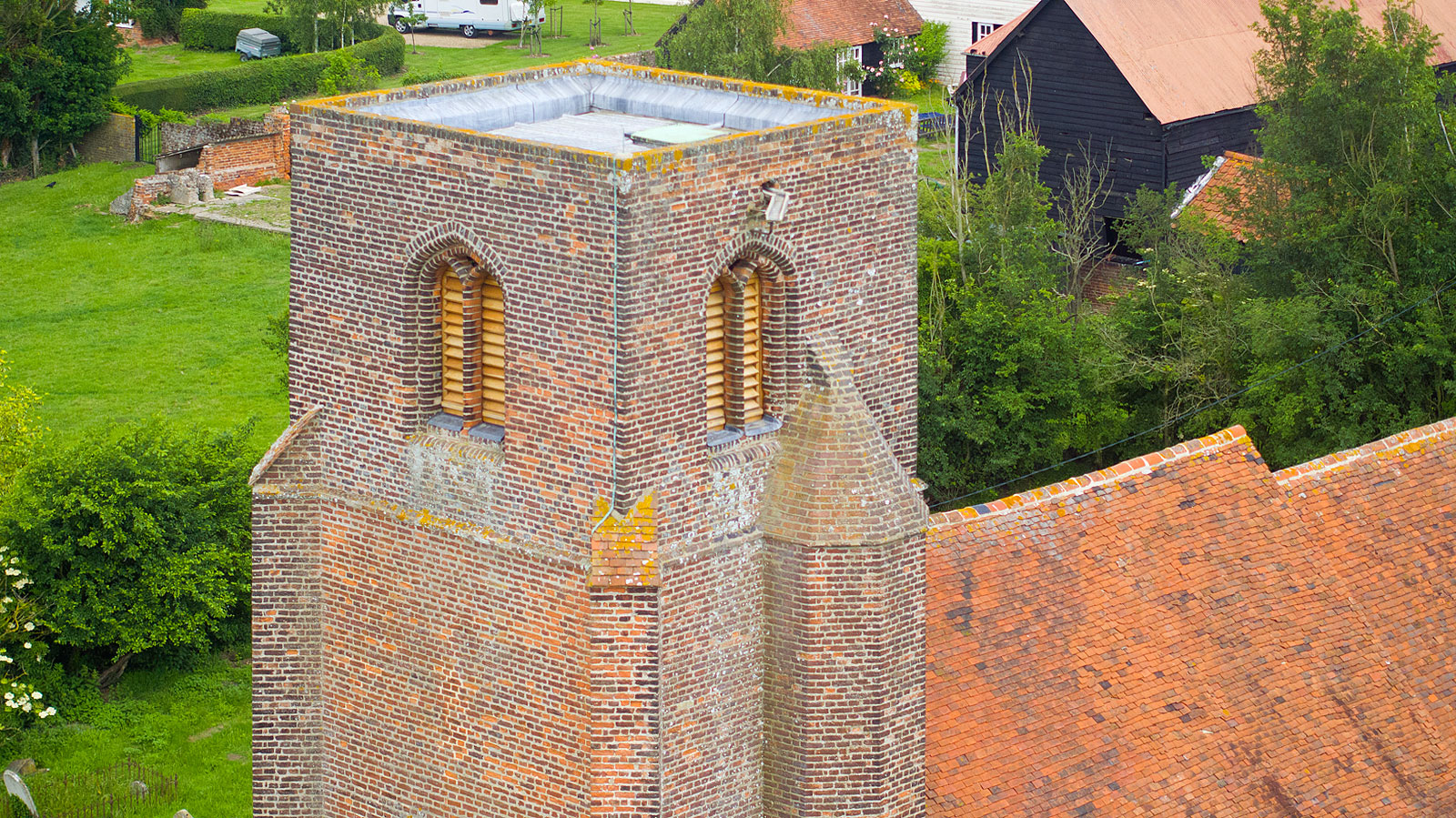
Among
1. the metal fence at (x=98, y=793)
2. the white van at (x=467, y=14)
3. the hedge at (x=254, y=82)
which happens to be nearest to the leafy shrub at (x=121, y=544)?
the metal fence at (x=98, y=793)

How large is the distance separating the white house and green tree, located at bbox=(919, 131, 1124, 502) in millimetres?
36867

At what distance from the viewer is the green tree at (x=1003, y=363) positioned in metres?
42.4

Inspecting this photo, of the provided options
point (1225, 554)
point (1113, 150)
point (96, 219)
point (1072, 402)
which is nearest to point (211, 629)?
point (1072, 402)

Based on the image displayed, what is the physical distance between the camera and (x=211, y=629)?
38.4 m

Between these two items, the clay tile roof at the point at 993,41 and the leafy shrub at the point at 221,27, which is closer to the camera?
the clay tile roof at the point at 993,41

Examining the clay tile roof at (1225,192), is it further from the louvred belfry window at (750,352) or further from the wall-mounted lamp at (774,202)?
the wall-mounted lamp at (774,202)

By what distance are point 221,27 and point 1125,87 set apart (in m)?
50.2

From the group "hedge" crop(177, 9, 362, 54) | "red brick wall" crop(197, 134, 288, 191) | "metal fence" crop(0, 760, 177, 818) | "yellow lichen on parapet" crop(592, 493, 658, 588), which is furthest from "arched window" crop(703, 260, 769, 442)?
"hedge" crop(177, 9, 362, 54)

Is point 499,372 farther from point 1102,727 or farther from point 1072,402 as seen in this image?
point 1072,402

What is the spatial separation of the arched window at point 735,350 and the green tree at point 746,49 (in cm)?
3488

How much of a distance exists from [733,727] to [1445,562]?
11747mm

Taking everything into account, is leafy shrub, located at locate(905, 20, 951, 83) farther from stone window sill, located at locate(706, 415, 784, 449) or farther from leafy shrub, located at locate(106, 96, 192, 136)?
stone window sill, located at locate(706, 415, 784, 449)

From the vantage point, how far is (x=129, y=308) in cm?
6056

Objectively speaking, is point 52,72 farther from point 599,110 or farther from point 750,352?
point 750,352
